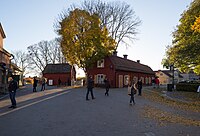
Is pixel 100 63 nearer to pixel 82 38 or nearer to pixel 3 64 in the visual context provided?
pixel 82 38

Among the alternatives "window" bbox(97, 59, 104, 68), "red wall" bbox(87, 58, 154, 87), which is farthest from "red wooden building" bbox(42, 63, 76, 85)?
"window" bbox(97, 59, 104, 68)

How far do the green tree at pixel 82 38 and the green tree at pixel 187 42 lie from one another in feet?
36.4

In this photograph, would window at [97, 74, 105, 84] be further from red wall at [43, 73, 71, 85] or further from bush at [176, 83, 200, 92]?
red wall at [43, 73, 71, 85]

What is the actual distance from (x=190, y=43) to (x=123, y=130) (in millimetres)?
18817

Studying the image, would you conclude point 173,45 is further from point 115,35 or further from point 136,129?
point 136,129

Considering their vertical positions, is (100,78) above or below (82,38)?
below

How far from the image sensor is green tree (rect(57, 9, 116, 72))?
36656 mm

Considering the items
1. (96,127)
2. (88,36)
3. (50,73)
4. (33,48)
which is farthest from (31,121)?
(33,48)

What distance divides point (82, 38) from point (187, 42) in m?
17.0

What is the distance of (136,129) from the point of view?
25.3ft

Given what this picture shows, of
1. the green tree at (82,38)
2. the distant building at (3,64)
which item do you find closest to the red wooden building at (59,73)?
the green tree at (82,38)

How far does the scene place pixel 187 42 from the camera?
82.4 ft

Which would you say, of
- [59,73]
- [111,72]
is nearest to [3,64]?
[111,72]

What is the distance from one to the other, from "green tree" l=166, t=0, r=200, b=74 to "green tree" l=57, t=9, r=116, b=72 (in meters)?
11.1
